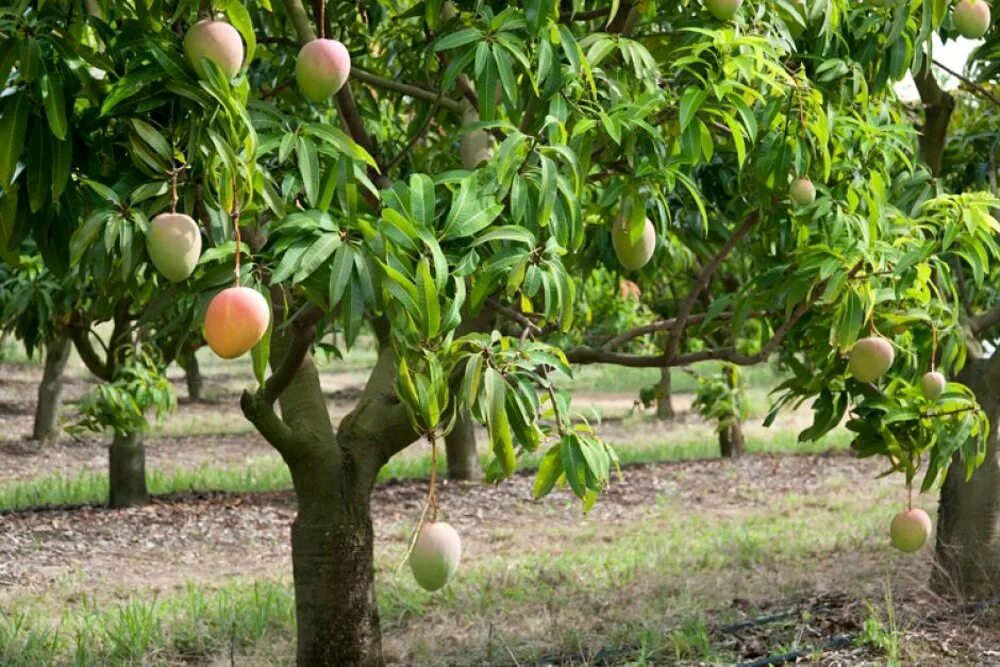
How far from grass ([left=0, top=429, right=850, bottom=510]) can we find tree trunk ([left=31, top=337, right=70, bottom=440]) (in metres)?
1.03

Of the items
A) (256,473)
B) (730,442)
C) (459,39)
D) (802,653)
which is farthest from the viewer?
(730,442)

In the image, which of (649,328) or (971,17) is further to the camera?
(649,328)

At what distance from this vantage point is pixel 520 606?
15.0ft

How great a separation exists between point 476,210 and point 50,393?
8.62 m

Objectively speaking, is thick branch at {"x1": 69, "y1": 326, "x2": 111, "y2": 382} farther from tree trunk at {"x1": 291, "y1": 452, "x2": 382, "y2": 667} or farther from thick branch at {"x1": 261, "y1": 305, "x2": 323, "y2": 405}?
thick branch at {"x1": 261, "y1": 305, "x2": 323, "y2": 405}

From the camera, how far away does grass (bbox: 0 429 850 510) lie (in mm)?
7379

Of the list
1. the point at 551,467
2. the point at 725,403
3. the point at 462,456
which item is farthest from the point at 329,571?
the point at 725,403

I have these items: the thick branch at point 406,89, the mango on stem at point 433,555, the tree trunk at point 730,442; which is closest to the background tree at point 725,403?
the tree trunk at point 730,442

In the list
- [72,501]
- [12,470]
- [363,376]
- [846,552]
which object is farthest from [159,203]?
[363,376]

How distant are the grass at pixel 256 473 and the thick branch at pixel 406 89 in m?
4.62

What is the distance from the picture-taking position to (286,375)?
293cm

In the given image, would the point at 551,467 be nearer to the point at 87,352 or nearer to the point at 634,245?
the point at 634,245

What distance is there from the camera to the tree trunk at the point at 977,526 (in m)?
4.24

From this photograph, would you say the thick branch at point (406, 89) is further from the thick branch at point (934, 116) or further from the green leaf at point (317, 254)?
the thick branch at point (934, 116)
